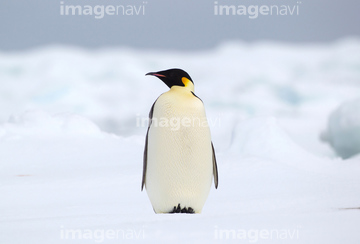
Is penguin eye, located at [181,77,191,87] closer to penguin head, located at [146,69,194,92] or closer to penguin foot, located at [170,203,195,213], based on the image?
penguin head, located at [146,69,194,92]

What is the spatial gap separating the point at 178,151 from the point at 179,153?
1cm

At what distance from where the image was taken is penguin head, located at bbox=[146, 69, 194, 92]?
2154 mm

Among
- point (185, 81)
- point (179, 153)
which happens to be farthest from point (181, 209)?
point (185, 81)

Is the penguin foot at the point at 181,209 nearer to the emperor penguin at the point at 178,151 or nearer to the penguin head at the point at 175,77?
the emperor penguin at the point at 178,151

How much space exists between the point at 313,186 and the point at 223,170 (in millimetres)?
902

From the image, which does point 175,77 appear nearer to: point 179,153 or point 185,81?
point 185,81

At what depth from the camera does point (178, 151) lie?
2074mm

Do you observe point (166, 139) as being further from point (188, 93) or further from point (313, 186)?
point (313, 186)

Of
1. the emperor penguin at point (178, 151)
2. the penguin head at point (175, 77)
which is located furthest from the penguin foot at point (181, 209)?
the penguin head at point (175, 77)

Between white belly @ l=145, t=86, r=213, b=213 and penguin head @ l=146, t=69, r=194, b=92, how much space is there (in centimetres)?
9

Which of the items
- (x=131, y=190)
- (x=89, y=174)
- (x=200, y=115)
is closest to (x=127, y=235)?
(x=200, y=115)

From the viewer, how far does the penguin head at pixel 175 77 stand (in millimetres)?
2154

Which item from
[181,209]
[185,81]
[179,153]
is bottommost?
[181,209]

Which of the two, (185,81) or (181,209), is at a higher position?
(185,81)
